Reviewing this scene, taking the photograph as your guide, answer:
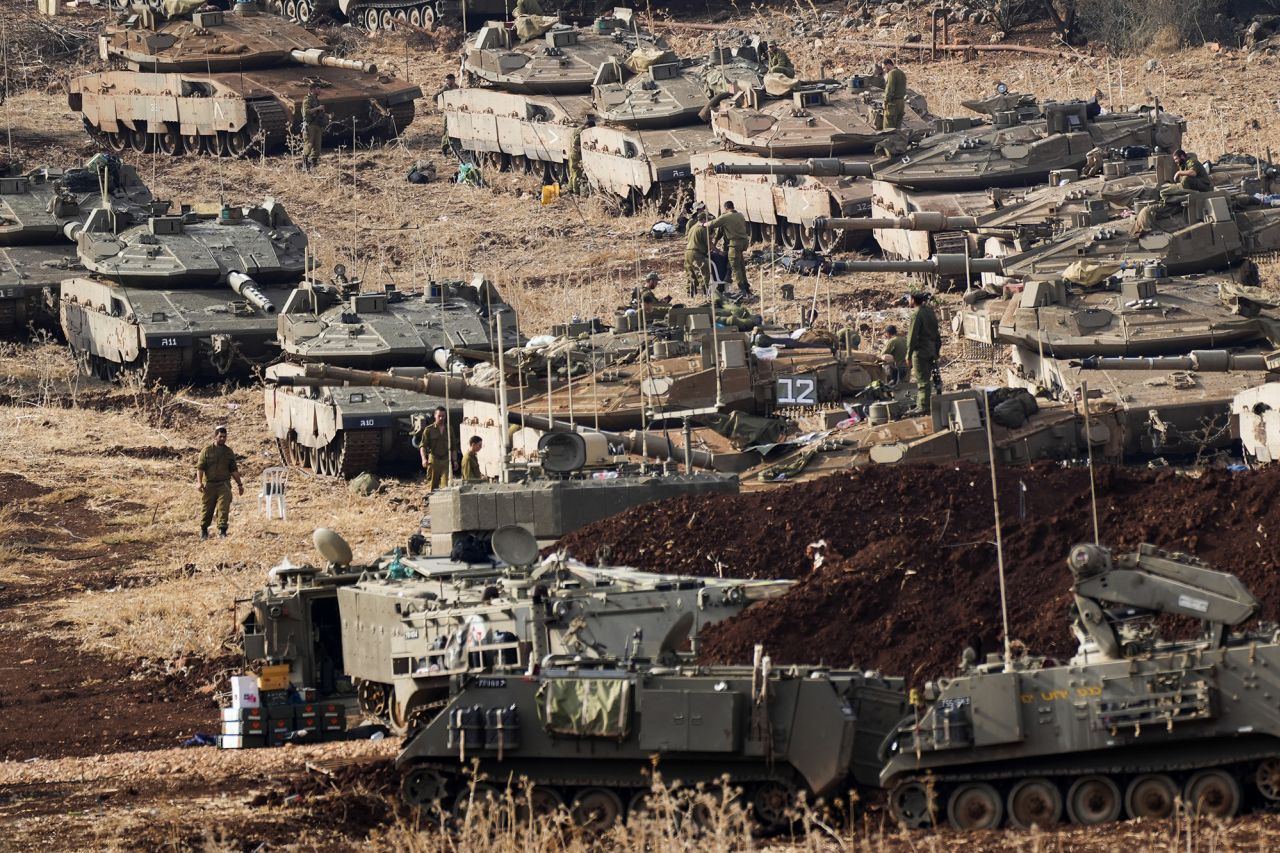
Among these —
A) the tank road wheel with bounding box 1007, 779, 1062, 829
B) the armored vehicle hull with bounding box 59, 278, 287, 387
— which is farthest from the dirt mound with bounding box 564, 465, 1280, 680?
the armored vehicle hull with bounding box 59, 278, 287, 387

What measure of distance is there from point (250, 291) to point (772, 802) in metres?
19.9

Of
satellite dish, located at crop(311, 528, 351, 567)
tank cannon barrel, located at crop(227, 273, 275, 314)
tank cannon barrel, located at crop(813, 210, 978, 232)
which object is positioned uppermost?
tank cannon barrel, located at crop(813, 210, 978, 232)

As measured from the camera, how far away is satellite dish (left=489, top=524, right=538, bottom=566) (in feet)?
60.5

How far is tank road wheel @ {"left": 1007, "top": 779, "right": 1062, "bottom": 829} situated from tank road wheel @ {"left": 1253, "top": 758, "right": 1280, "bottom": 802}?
113 centimetres

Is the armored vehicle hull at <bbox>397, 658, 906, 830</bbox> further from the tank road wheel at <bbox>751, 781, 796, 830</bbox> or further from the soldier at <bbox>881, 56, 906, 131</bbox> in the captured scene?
the soldier at <bbox>881, 56, 906, 131</bbox>

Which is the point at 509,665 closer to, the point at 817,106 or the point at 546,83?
the point at 817,106

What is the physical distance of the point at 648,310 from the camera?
29891 mm

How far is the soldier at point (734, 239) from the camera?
3569 cm

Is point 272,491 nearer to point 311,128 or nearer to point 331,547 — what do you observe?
point 331,547

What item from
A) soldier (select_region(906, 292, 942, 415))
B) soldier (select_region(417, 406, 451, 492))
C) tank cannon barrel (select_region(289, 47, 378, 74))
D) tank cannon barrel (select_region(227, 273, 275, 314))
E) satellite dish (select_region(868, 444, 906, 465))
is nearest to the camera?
satellite dish (select_region(868, 444, 906, 465))

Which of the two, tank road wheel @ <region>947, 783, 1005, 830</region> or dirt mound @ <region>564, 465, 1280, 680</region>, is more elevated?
dirt mound @ <region>564, 465, 1280, 680</region>

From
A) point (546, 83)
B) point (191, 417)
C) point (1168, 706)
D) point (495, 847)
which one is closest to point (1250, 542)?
point (1168, 706)

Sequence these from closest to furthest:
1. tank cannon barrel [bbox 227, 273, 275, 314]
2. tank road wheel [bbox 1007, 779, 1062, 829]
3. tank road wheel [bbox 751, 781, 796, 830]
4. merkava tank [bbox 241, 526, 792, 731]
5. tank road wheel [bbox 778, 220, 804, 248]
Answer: tank road wheel [bbox 1007, 779, 1062, 829]
tank road wheel [bbox 751, 781, 796, 830]
merkava tank [bbox 241, 526, 792, 731]
tank cannon barrel [bbox 227, 273, 275, 314]
tank road wheel [bbox 778, 220, 804, 248]

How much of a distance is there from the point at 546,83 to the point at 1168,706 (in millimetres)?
32337
